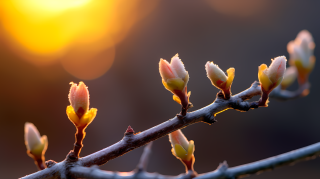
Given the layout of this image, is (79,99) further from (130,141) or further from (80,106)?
(130,141)

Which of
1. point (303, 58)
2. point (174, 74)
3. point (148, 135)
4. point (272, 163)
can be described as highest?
point (303, 58)

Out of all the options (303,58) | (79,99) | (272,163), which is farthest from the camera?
(303,58)

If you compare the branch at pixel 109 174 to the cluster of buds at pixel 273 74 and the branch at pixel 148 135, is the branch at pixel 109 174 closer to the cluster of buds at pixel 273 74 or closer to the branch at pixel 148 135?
the branch at pixel 148 135

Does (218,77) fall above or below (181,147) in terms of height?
above

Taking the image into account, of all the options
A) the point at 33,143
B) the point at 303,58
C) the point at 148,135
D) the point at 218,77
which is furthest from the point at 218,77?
the point at 303,58

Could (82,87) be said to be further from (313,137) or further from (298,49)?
(313,137)

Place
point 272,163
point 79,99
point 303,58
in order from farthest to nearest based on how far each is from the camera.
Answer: point 303,58 < point 79,99 < point 272,163

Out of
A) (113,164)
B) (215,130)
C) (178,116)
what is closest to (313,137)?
(215,130)

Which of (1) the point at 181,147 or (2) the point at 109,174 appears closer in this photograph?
(2) the point at 109,174
